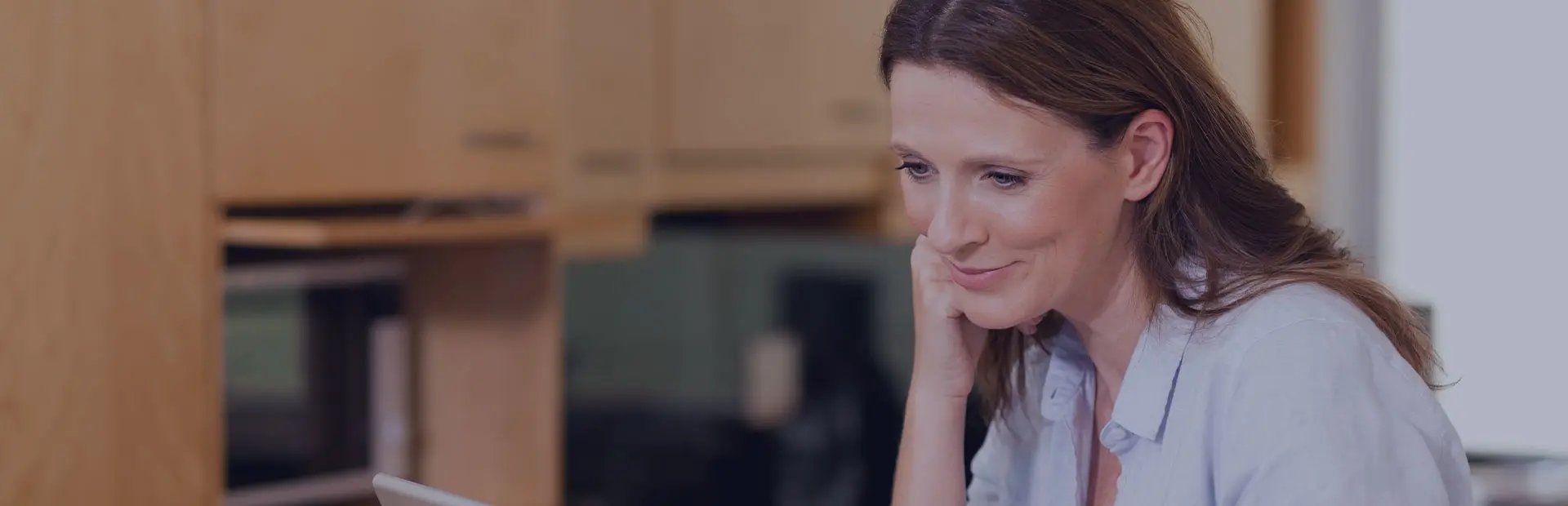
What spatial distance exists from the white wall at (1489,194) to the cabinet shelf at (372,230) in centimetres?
198

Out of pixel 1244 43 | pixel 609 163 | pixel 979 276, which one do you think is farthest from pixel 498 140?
pixel 1244 43

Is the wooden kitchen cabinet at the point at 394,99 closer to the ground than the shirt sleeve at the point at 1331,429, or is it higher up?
higher up

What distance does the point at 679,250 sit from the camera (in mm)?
2693

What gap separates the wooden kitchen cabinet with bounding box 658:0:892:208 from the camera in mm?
2402

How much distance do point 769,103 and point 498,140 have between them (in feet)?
2.18

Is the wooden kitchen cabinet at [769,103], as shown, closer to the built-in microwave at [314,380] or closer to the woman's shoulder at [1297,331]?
the built-in microwave at [314,380]

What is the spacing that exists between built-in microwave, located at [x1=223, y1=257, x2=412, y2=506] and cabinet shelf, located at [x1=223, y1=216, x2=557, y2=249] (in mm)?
152

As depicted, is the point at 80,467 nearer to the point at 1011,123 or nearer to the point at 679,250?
the point at 1011,123

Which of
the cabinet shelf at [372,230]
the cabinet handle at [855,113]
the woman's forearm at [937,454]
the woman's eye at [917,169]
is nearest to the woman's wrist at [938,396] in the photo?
the woman's forearm at [937,454]

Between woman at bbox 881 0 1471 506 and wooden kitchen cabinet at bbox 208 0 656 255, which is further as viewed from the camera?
wooden kitchen cabinet at bbox 208 0 656 255

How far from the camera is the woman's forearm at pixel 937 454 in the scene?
1.40 m

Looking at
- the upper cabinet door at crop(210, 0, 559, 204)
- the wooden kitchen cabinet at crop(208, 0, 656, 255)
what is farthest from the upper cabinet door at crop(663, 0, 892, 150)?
Result: the upper cabinet door at crop(210, 0, 559, 204)

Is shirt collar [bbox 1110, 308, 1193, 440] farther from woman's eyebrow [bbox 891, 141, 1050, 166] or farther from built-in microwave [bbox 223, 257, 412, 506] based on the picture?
built-in microwave [bbox 223, 257, 412, 506]

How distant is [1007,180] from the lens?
3.68ft
